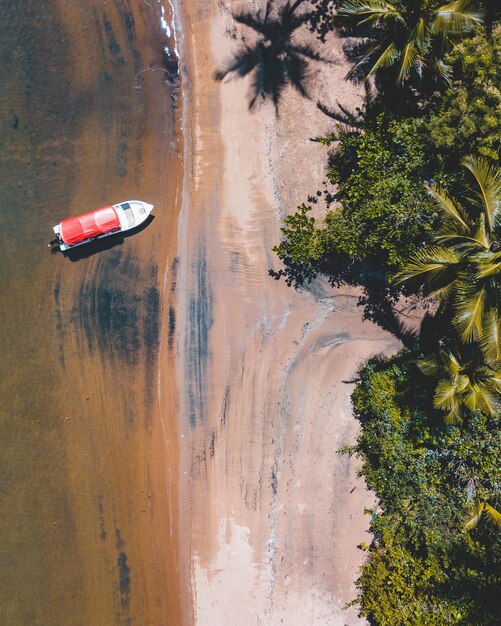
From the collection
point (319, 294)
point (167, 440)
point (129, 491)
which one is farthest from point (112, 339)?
point (319, 294)

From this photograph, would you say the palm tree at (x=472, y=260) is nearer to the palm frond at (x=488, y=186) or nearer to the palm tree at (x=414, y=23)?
the palm frond at (x=488, y=186)

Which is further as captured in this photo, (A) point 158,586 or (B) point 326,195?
(A) point 158,586

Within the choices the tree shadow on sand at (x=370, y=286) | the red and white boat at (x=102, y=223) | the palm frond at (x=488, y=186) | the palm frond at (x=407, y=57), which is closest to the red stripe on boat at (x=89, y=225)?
the red and white boat at (x=102, y=223)

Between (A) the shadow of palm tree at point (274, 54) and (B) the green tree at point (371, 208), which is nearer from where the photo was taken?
(B) the green tree at point (371, 208)

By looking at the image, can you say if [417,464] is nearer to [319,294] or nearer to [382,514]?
[382,514]

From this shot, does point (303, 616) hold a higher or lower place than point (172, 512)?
lower

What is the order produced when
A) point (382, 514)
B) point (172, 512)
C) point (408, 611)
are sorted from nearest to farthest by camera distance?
point (408, 611) → point (382, 514) → point (172, 512)
